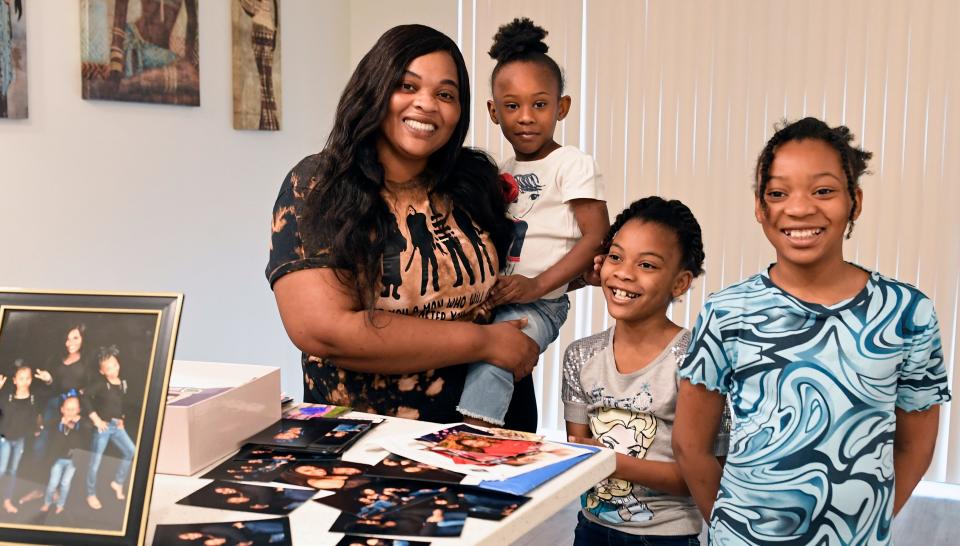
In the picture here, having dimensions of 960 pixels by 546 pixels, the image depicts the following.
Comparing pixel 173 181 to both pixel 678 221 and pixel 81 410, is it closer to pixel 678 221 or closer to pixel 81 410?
pixel 678 221

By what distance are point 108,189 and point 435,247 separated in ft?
6.27

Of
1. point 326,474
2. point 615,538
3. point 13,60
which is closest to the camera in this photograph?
A: point 326,474

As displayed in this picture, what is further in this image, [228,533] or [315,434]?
[315,434]

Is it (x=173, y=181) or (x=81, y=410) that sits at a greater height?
(x=173, y=181)

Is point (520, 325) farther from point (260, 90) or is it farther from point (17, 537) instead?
point (260, 90)

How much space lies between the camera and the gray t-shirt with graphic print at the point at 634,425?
5.45 feet

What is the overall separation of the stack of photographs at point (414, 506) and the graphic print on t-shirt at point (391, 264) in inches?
23.3

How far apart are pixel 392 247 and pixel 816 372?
2.60 feet

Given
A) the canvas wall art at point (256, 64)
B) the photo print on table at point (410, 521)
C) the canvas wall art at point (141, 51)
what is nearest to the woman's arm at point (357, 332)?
the photo print on table at point (410, 521)

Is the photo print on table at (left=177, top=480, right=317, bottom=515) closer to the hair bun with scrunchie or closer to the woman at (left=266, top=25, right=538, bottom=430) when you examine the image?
the woman at (left=266, top=25, right=538, bottom=430)

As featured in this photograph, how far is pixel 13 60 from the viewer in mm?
2781

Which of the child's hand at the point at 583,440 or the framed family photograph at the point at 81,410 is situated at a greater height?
the framed family photograph at the point at 81,410

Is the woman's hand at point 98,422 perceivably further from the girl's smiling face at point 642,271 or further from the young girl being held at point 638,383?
the girl's smiling face at point 642,271

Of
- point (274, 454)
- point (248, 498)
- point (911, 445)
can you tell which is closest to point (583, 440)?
point (911, 445)
